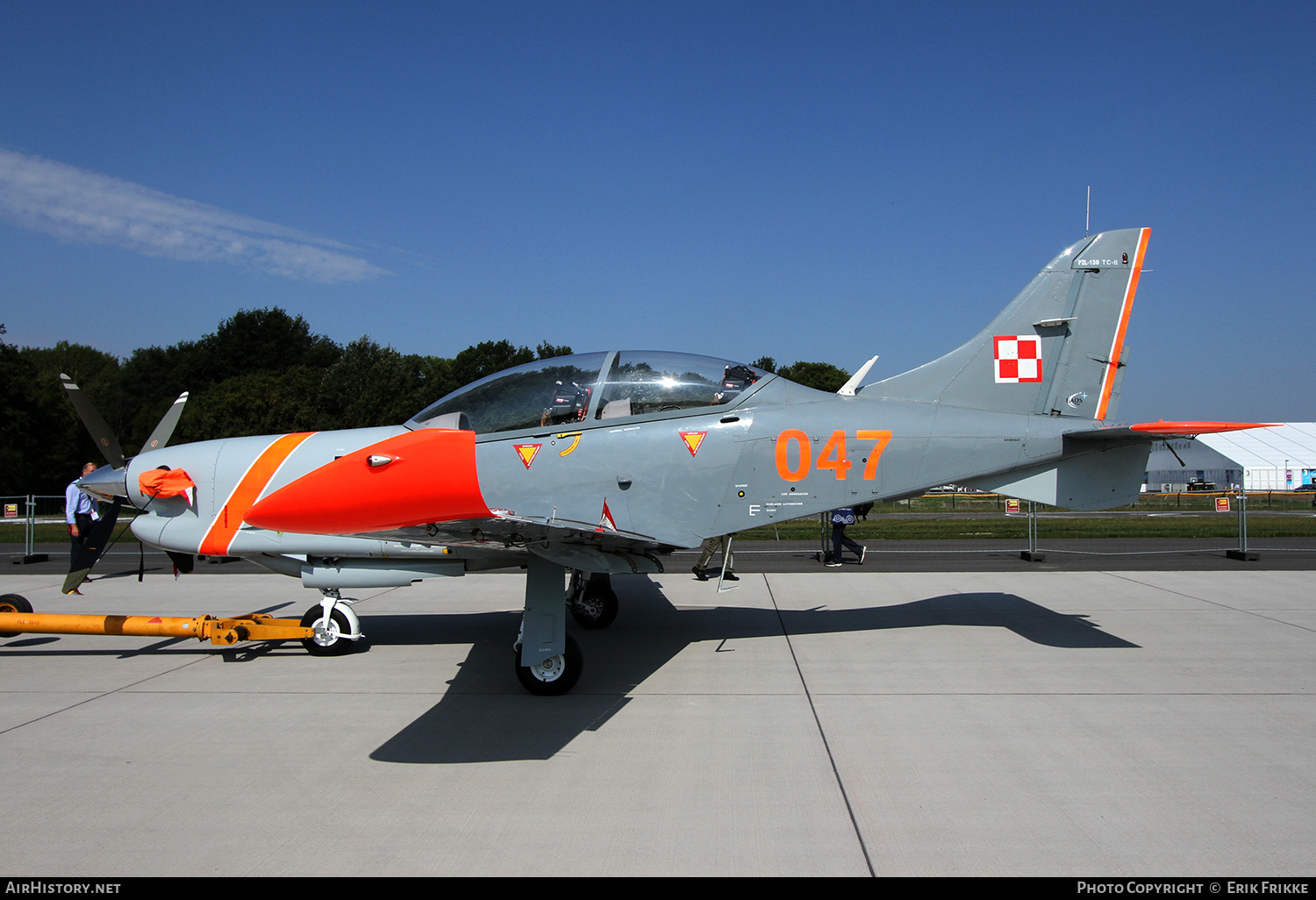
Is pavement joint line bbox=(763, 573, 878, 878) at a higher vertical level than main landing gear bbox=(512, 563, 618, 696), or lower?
lower

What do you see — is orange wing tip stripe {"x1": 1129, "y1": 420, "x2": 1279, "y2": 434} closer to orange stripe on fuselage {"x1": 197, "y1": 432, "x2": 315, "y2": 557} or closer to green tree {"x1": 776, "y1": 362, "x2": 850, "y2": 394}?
orange stripe on fuselage {"x1": 197, "y1": 432, "x2": 315, "y2": 557}

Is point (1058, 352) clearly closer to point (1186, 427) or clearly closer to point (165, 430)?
point (1186, 427)

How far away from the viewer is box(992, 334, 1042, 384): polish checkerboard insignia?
6914mm

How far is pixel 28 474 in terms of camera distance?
142 ft

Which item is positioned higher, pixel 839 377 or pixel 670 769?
pixel 839 377

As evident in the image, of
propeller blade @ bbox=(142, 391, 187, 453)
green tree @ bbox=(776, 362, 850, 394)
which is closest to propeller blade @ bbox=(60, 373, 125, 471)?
propeller blade @ bbox=(142, 391, 187, 453)

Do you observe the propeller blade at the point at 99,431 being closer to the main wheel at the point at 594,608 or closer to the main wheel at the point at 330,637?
the main wheel at the point at 330,637

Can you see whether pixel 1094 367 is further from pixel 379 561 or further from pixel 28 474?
pixel 28 474

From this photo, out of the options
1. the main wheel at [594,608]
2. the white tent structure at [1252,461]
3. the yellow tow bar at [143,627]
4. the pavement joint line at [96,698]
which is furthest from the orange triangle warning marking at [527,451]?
the white tent structure at [1252,461]

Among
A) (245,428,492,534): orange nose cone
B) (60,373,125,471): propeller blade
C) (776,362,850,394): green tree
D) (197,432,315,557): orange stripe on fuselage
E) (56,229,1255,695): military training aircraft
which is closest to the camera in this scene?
(245,428,492,534): orange nose cone

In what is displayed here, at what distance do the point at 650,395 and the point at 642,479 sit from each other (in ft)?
2.36

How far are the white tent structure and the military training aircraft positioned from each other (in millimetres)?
44720

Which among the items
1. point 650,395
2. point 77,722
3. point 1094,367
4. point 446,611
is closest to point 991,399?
point 1094,367

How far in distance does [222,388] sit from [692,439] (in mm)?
48155
